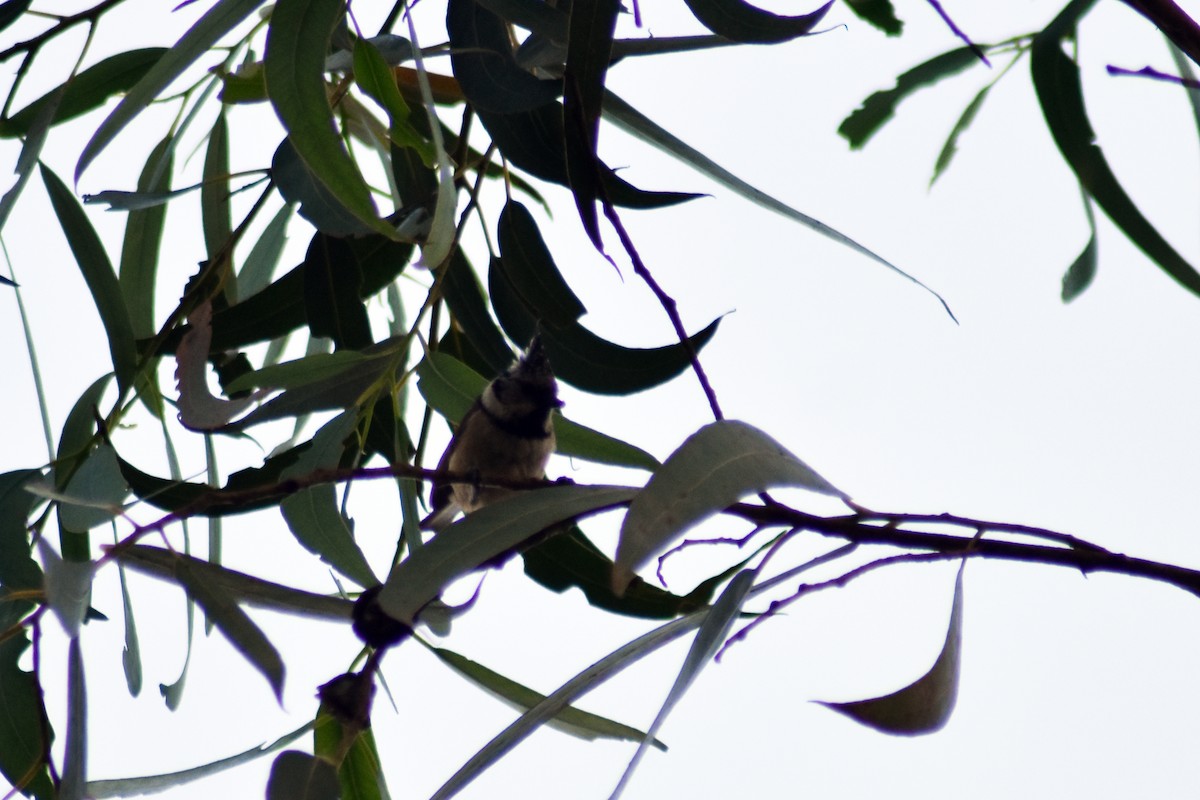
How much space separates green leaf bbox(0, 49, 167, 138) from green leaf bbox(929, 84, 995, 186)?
114cm

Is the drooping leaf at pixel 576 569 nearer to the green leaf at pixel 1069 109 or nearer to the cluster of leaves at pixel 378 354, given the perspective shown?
the cluster of leaves at pixel 378 354

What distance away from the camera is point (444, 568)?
3.46ft

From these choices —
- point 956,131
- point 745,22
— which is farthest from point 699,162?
point 956,131

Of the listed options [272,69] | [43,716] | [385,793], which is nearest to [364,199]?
[272,69]

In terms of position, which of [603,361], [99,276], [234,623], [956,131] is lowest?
[234,623]

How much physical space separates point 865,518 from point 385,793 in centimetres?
79

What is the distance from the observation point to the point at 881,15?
178 centimetres

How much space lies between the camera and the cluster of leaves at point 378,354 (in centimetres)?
101

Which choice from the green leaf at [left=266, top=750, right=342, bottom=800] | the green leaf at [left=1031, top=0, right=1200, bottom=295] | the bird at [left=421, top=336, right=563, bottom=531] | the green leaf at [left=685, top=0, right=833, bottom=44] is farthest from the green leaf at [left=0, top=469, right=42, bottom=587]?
the green leaf at [left=1031, top=0, right=1200, bottom=295]

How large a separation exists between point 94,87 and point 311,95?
0.66 m

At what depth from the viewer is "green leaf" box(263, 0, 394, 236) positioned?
3.75 ft

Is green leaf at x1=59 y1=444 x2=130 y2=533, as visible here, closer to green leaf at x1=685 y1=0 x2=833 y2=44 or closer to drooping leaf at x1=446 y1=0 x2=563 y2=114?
drooping leaf at x1=446 y1=0 x2=563 y2=114

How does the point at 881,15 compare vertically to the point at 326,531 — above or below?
above

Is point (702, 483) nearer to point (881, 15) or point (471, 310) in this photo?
point (471, 310)
